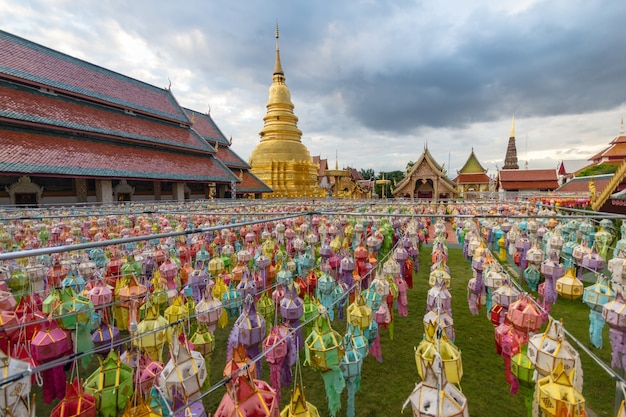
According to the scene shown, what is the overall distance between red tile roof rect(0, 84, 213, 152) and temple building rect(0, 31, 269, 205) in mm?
52

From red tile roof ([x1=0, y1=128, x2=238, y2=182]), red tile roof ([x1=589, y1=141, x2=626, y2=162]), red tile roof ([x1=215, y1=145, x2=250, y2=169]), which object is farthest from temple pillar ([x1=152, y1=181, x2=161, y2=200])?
red tile roof ([x1=589, y1=141, x2=626, y2=162])

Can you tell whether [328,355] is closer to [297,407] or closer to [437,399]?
[297,407]

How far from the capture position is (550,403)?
2.13 meters

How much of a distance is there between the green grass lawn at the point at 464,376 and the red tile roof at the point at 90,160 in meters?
16.2

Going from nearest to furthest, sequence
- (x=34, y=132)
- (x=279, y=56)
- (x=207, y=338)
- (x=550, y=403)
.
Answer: (x=550, y=403) < (x=207, y=338) < (x=34, y=132) < (x=279, y=56)

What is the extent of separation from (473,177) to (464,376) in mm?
45778

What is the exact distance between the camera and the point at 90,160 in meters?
19.1

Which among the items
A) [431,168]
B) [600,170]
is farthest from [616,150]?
[431,168]

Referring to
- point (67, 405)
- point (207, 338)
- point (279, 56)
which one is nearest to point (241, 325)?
point (207, 338)

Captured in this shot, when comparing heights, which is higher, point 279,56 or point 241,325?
point 279,56

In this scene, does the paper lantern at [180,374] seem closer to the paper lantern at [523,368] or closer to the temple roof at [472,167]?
the paper lantern at [523,368]

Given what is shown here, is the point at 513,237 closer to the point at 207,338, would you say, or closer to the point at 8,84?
the point at 207,338

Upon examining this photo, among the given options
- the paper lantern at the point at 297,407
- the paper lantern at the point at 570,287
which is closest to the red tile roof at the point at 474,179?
the paper lantern at the point at 570,287

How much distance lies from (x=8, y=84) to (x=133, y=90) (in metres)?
8.77
